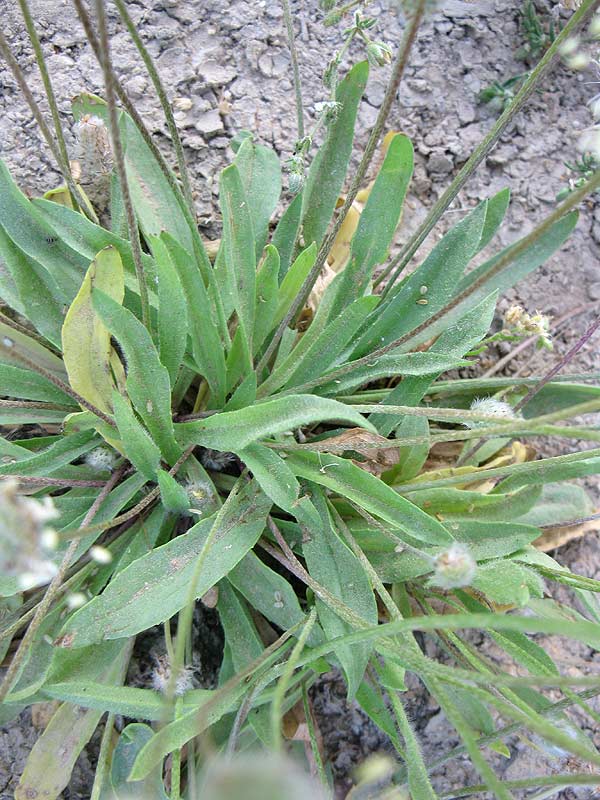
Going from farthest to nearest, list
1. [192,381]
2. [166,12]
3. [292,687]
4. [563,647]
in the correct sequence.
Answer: [166,12], [563,647], [192,381], [292,687]

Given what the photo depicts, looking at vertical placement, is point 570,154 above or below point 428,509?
above

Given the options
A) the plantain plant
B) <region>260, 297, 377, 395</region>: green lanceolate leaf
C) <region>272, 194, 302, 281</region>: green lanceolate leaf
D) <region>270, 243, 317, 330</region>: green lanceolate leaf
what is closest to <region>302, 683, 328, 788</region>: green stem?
the plantain plant

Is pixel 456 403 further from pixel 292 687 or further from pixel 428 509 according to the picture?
pixel 292 687

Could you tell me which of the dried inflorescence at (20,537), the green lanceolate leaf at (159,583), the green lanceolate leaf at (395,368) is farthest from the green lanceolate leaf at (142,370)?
the dried inflorescence at (20,537)

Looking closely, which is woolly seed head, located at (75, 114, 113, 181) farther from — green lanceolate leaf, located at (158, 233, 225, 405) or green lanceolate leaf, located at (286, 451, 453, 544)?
green lanceolate leaf, located at (286, 451, 453, 544)

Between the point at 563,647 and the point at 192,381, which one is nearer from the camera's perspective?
the point at 192,381

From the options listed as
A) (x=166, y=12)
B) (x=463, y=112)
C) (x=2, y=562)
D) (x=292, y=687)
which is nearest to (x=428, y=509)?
(x=292, y=687)

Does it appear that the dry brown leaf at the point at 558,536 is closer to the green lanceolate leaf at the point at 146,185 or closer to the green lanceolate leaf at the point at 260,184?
the green lanceolate leaf at the point at 260,184
